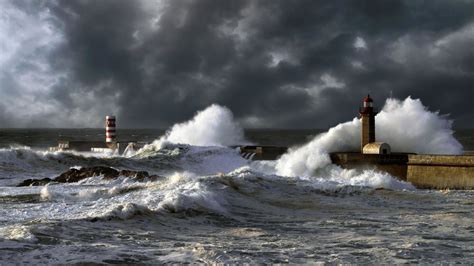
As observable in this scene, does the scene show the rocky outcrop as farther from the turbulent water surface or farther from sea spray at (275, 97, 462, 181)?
sea spray at (275, 97, 462, 181)

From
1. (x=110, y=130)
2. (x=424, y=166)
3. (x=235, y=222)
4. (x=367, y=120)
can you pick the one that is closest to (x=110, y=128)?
(x=110, y=130)

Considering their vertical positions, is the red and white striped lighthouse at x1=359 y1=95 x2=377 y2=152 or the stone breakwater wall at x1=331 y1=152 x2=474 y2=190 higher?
the red and white striped lighthouse at x1=359 y1=95 x2=377 y2=152

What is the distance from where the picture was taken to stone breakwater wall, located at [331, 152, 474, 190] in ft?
40.3

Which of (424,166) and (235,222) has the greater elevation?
(424,166)

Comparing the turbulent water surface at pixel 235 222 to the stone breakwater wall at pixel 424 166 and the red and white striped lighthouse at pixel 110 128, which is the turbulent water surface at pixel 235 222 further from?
the red and white striped lighthouse at pixel 110 128

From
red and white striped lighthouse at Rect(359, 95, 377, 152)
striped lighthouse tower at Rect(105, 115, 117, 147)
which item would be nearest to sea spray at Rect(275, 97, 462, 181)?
red and white striped lighthouse at Rect(359, 95, 377, 152)

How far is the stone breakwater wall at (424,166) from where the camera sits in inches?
Result: 484

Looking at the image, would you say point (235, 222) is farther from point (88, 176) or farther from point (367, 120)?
point (367, 120)

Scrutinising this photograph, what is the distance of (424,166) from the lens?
515 inches

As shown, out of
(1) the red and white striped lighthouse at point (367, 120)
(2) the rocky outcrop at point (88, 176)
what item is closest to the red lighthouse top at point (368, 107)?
(1) the red and white striped lighthouse at point (367, 120)

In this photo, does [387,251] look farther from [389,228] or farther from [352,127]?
[352,127]

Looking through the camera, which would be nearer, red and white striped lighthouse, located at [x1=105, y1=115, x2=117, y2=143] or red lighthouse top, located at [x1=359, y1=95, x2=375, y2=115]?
red lighthouse top, located at [x1=359, y1=95, x2=375, y2=115]

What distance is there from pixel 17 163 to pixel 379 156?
9.08m

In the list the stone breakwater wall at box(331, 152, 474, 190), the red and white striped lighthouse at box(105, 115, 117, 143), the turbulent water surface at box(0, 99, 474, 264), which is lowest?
the turbulent water surface at box(0, 99, 474, 264)
